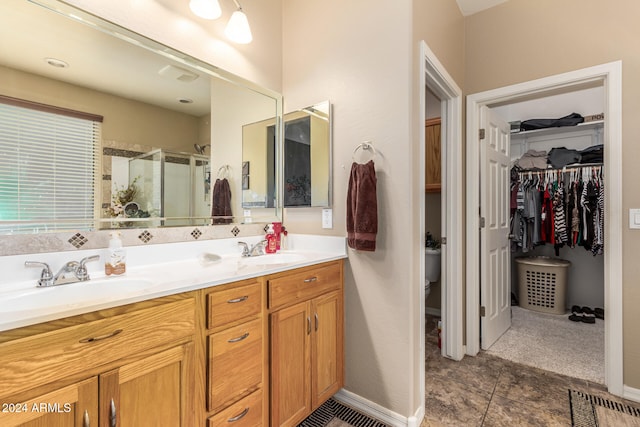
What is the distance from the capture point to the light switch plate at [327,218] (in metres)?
1.93

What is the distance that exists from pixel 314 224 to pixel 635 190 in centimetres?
198

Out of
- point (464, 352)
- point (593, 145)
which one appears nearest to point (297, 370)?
point (464, 352)

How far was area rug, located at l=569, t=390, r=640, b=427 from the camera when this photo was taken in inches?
64.4

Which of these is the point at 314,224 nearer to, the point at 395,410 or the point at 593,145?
the point at 395,410

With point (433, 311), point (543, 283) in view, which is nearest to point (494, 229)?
point (433, 311)

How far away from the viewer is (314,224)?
2.02 metres

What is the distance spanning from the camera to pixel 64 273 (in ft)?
3.83

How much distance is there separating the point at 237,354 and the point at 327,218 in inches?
38.7

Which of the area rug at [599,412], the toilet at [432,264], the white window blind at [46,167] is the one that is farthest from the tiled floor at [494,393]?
the white window blind at [46,167]

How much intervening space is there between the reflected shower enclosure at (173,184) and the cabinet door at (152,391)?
0.78m

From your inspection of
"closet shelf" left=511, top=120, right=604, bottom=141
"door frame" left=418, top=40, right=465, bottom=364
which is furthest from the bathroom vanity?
"closet shelf" left=511, top=120, right=604, bottom=141

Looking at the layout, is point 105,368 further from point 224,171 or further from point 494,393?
point 494,393

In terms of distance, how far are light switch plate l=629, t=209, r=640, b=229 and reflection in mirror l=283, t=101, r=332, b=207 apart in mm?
1849

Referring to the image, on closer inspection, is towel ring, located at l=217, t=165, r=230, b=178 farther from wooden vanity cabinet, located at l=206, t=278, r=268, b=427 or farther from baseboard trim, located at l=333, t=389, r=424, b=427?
baseboard trim, located at l=333, t=389, r=424, b=427
